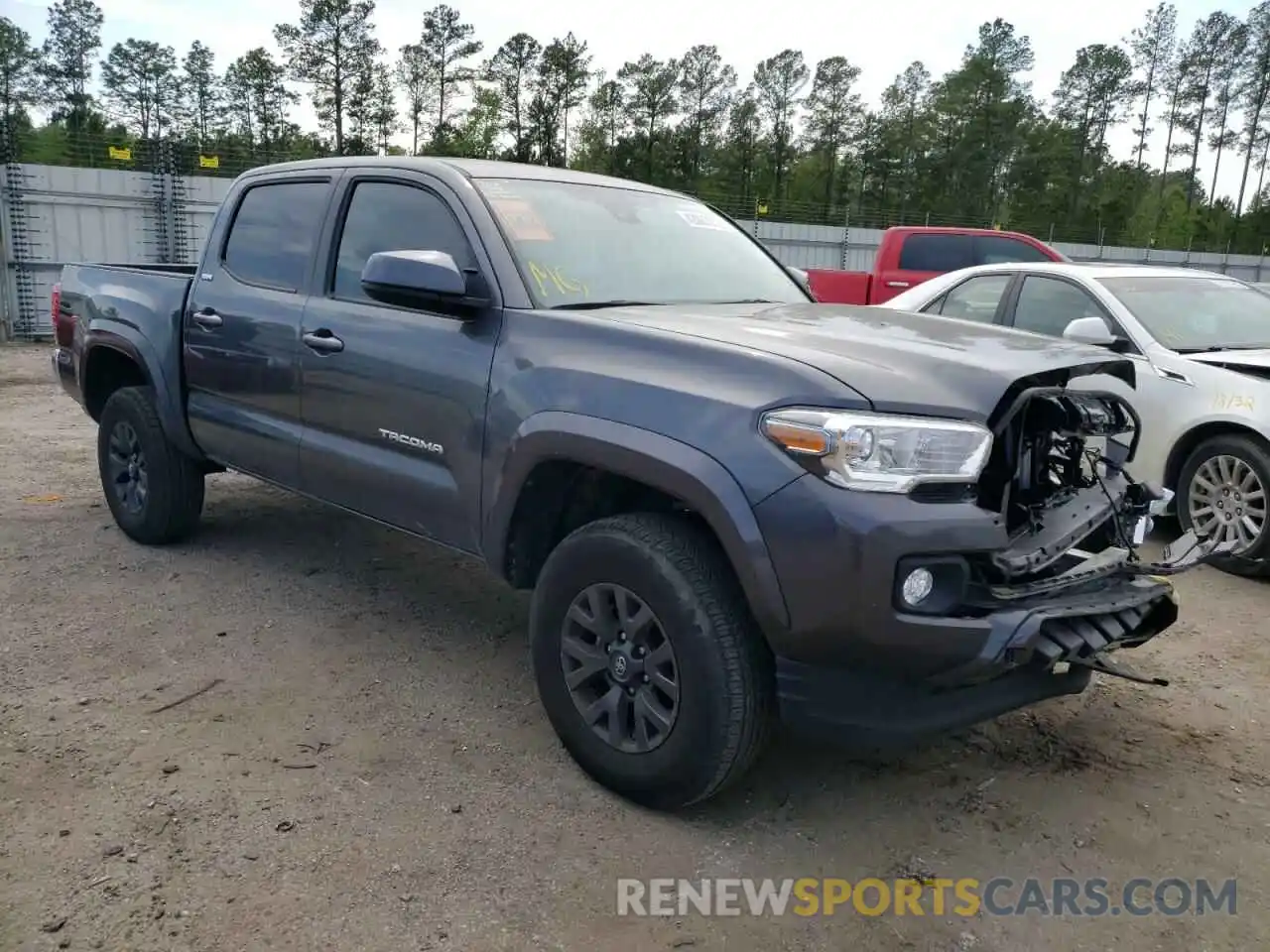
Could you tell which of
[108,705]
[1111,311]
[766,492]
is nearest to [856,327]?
[766,492]

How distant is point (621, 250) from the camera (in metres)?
3.77

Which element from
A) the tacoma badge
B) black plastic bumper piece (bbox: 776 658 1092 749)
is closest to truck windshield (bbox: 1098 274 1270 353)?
black plastic bumper piece (bbox: 776 658 1092 749)

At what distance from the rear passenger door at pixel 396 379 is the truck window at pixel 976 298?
13.5 feet

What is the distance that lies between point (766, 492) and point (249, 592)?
10.2 ft

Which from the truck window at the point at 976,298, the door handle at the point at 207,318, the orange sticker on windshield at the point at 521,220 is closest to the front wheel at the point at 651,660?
the orange sticker on windshield at the point at 521,220

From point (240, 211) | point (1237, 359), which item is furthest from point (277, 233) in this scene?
point (1237, 359)

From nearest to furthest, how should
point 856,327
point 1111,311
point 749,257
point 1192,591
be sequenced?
point 856,327
point 749,257
point 1192,591
point 1111,311

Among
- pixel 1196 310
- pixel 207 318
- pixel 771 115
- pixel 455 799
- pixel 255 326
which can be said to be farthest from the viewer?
pixel 771 115

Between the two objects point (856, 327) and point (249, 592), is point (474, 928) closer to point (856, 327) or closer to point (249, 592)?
point (856, 327)

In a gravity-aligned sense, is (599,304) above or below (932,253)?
below

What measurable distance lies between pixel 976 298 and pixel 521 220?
168 inches

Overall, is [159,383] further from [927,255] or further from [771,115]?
[771,115]

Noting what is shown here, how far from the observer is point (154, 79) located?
53062 millimetres

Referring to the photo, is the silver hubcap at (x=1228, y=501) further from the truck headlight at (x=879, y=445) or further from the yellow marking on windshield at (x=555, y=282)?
the yellow marking on windshield at (x=555, y=282)
